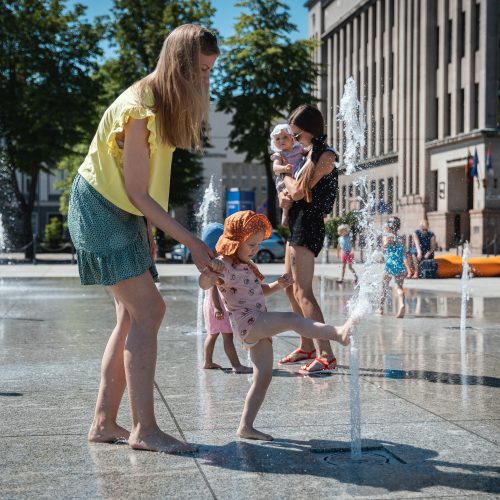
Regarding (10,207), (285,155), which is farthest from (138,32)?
(285,155)

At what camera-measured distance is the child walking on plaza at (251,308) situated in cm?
397

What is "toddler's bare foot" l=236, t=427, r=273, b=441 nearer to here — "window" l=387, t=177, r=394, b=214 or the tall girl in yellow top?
the tall girl in yellow top

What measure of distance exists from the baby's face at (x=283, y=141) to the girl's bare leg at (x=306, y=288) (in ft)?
2.53

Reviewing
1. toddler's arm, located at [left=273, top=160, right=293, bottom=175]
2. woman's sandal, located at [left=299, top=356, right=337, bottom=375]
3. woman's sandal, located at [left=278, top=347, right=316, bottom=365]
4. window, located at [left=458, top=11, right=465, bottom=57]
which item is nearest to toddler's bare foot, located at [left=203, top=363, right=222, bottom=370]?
woman's sandal, located at [left=278, top=347, right=316, bottom=365]

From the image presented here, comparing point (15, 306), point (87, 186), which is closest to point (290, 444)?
point (87, 186)

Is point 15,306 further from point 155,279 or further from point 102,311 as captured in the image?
point 155,279

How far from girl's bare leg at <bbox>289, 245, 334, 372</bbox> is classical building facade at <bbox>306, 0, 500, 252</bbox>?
3370cm

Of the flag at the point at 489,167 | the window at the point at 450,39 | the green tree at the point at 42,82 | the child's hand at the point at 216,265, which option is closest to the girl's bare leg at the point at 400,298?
the child's hand at the point at 216,265

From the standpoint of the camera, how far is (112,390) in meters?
3.93

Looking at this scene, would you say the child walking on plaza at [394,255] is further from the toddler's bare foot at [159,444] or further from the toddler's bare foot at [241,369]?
the toddler's bare foot at [159,444]

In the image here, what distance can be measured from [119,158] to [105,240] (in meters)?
0.37

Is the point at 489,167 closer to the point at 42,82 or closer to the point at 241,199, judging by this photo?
the point at 241,199

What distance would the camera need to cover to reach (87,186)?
377 cm

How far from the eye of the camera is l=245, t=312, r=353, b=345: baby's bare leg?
3.87m
